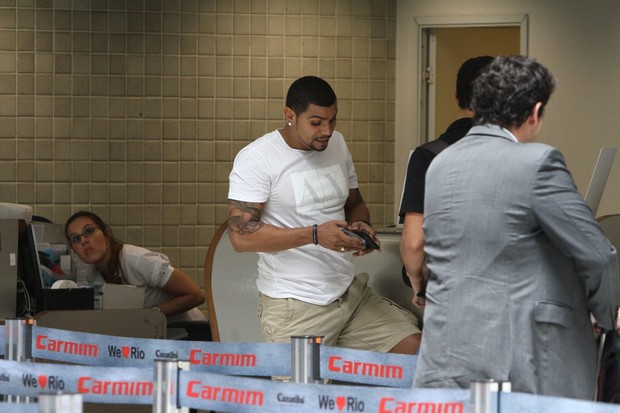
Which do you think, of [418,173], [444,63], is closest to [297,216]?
[418,173]

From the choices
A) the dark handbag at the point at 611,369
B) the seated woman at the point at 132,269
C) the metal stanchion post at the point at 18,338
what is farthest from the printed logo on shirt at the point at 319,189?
the seated woman at the point at 132,269

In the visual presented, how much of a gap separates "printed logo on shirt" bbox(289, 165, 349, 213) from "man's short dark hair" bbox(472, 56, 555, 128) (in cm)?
129

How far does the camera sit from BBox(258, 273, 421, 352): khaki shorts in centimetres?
388

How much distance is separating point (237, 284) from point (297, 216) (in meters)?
0.78

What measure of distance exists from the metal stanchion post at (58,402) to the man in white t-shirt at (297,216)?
63.0 inches

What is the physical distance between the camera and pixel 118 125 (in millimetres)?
6719

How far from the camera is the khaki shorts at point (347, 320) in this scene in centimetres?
388

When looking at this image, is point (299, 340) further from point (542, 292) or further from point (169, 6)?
point (169, 6)

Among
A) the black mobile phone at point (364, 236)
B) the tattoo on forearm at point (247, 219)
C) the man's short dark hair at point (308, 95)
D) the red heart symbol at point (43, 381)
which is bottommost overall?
the red heart symbol at point (43, 381)

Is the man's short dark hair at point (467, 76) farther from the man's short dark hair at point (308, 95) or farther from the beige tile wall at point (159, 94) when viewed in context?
the beige tile wall at point (159, 94)

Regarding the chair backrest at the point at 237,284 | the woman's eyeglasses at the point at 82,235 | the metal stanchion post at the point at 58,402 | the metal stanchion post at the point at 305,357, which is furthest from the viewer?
the woman's eyeglasses at the point at 82,235

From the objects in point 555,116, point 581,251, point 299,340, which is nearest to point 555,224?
point 581,251

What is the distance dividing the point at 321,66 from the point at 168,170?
42.6 inches

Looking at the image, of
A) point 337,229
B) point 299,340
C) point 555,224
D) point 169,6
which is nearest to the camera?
point 555,224
